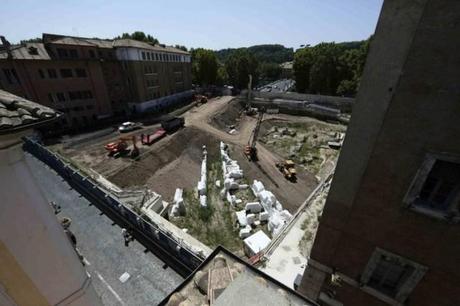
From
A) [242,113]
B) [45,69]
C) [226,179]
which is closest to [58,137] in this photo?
[45,69]

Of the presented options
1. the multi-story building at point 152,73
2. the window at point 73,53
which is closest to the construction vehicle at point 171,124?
the multi-story building at point 152,73

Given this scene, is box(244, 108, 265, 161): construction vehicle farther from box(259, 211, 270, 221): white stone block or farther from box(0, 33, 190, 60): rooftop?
box(0, 33, 190, 60): rooftop

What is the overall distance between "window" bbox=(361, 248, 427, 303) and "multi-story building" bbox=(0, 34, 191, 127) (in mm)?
30012

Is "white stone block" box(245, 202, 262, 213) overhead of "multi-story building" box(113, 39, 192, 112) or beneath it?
beneath

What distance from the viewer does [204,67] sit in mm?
58938

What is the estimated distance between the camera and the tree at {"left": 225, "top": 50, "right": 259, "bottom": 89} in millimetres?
58694

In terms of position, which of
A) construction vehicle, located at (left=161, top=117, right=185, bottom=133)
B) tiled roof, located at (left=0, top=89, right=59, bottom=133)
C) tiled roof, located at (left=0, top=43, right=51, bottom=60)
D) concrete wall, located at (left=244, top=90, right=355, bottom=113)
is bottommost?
construction vehicle, located at (left=161, top=117, right=185, bottom=133)

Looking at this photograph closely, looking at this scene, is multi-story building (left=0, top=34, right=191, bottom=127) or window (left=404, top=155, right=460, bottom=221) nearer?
window (left=404, top=155, right=460, bottom=221)

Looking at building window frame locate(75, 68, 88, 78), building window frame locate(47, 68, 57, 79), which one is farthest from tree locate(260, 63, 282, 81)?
building window frame locate(47, 68, 57, 79)

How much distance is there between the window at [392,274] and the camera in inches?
246

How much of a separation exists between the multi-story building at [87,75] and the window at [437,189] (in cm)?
3026

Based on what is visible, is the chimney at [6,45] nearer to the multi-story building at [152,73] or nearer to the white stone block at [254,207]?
the multi-story building at [152,73]

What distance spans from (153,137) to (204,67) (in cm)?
3743

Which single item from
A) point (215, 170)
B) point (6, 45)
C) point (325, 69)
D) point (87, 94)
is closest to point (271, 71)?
point (325, 69)
